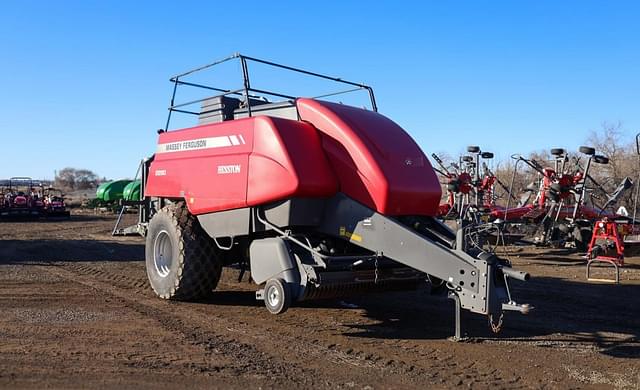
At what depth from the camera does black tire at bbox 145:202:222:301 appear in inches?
276

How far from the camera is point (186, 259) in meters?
6.98

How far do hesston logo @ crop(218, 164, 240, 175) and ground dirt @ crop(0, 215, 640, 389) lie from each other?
1577mm

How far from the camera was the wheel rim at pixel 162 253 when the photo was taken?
757 centimetres

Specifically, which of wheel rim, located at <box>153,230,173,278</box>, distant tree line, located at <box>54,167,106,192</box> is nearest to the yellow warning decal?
wheel rim, located at <box>153,230,173,278</box>

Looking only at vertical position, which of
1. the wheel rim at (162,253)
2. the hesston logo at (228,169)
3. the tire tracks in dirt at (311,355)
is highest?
the hesston logo at (228,169)

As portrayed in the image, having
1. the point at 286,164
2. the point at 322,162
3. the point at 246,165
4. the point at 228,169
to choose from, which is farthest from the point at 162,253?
the point at 322,162

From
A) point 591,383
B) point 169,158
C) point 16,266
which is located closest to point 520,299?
point 591,383

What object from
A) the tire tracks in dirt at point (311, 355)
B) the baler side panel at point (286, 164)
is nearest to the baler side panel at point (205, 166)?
the baler side panel at point (286, 164)

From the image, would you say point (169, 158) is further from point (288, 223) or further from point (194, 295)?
point (288, 223)

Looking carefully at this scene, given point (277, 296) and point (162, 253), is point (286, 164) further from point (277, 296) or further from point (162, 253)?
point (162, 253)

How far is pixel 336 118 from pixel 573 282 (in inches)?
221

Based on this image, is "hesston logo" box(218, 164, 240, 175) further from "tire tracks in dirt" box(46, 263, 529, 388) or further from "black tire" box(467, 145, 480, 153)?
"black tire" box(467, 145, 480, 153)

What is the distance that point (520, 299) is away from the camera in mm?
7879

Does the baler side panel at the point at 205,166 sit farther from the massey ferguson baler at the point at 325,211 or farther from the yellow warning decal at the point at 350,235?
the yellow warning decal at the point at 350,235
